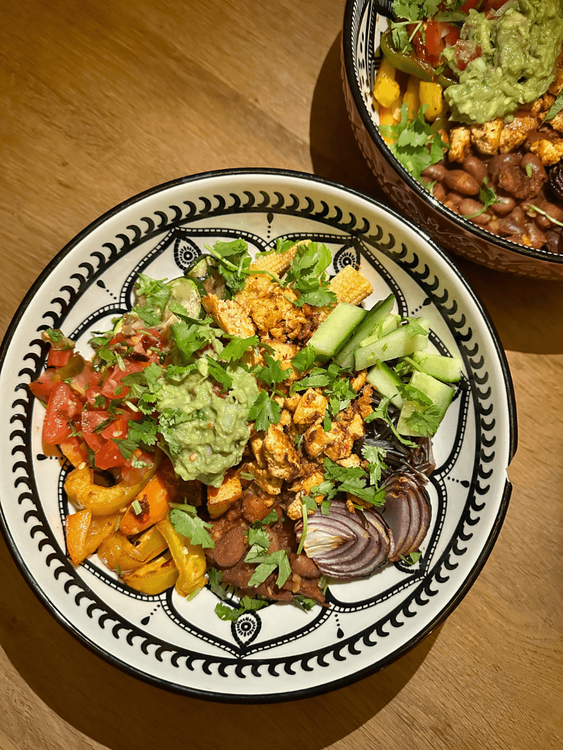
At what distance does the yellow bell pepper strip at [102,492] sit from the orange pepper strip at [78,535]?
37 mm

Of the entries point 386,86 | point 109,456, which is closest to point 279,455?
point 109,456

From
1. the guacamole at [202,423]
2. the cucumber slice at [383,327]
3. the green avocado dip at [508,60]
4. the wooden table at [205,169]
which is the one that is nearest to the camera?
the guacamole at [202,423]

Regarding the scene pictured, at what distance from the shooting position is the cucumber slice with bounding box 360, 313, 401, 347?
2.05 m

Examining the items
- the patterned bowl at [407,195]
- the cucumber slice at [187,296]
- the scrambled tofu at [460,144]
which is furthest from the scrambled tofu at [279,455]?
the scrambled tofu at [460,144]

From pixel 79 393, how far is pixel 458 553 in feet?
5.02

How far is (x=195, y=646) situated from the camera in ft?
6.64

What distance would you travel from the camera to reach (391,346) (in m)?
2.06

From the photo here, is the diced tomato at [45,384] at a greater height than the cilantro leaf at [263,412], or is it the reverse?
the cilantro leaf at [263,412]

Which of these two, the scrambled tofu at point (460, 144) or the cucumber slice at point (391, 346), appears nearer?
the cucumber slice at point (391, 346)

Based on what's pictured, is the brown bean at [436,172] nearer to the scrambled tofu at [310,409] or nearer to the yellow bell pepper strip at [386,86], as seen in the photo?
the yellow bell pepper strip at [386,86]

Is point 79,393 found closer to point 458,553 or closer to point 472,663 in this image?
point 458,553

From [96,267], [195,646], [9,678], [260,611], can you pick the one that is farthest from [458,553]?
[9,678]

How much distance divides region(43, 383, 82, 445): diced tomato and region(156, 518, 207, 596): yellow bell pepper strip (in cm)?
50

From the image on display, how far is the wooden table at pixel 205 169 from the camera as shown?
7.52ft
